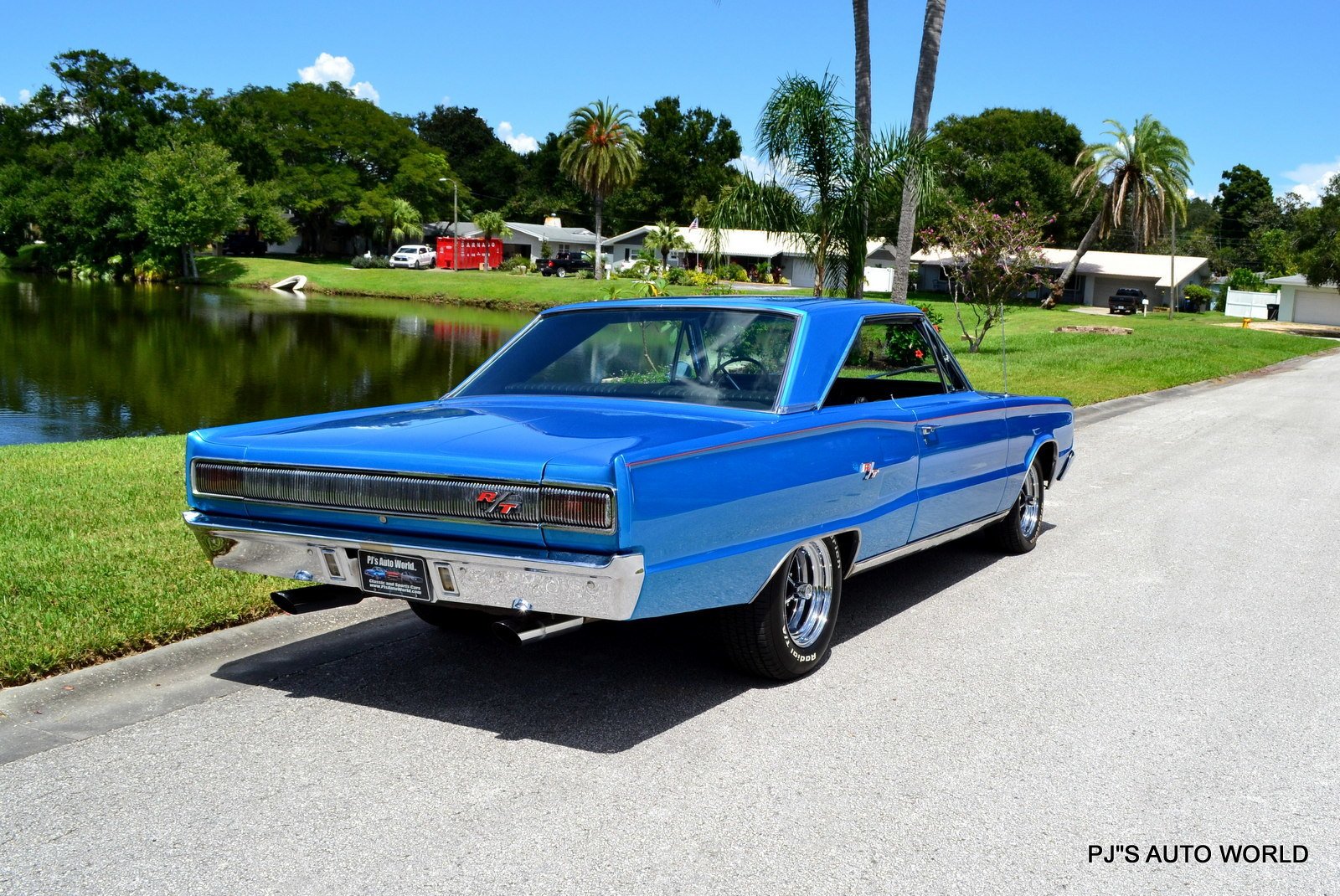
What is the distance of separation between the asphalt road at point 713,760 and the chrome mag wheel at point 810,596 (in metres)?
0.22

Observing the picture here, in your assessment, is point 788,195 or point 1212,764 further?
point 788,195

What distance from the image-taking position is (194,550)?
6.65m

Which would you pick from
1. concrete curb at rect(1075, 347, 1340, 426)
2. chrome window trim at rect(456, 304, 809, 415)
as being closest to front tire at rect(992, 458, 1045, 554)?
chrome window trim at rect(456, 304, 809, 415)

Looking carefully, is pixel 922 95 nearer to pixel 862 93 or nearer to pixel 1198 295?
pixel 862 93

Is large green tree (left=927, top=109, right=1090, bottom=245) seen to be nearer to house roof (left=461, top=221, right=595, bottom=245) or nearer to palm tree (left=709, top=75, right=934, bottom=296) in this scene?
house roof (left=461, top=221, right=595, bottom=245)

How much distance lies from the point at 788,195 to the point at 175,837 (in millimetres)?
14763

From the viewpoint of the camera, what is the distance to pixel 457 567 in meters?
4.14

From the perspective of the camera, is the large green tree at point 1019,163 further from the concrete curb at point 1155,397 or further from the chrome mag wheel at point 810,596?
the chrome mag wheel at point 810,596

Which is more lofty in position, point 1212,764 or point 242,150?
point 242,150

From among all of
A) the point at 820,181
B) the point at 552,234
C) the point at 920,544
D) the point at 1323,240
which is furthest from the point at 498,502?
the point at 552,234

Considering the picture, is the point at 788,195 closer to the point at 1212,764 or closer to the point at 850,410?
the point at 850,410

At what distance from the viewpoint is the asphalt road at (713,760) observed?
3.41m

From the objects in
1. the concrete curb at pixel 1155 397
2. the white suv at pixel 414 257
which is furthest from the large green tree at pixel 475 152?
the concrete curb at pixel 1155 397

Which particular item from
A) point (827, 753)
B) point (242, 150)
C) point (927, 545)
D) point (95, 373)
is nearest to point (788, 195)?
point (927, 545)
